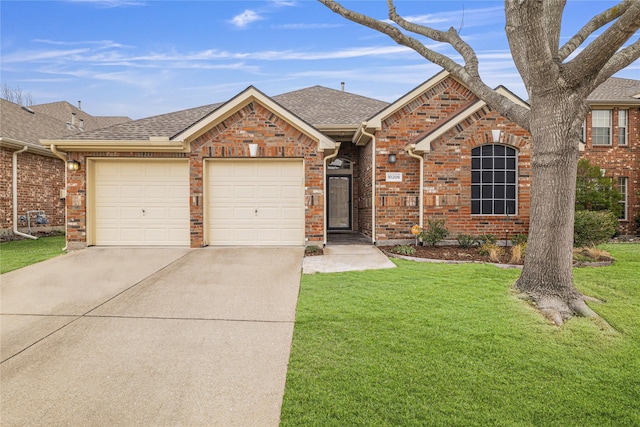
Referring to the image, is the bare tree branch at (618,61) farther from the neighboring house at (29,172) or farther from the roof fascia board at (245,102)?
the neighboring house at (29,172)

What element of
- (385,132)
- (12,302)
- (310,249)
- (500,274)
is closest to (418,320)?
(500,274)

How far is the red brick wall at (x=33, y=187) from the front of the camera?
38.6 feet

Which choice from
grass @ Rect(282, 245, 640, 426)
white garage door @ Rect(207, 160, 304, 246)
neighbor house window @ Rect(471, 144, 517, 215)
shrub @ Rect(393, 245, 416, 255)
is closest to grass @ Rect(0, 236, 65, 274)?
white garage door @ Rect(207, 160, 304, 246)

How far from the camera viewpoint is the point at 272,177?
363 inches

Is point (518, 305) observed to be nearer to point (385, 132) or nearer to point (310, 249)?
point (310, 249)

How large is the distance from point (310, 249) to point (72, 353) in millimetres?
5622

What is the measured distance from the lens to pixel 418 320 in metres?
4.13

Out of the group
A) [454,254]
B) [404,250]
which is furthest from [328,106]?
[454,254]

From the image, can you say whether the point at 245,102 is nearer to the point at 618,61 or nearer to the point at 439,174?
the point at 439,174

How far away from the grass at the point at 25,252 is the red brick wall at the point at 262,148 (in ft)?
12.1

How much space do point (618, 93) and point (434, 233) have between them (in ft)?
42.9

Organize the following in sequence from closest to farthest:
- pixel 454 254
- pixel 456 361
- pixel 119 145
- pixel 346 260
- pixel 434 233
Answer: pixel 456 361, pixel 346 260, pixel 454 254, pixel 119 145, pixel 434 233

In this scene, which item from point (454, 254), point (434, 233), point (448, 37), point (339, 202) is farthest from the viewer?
point (339, 202)

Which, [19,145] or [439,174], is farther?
[19,145]
